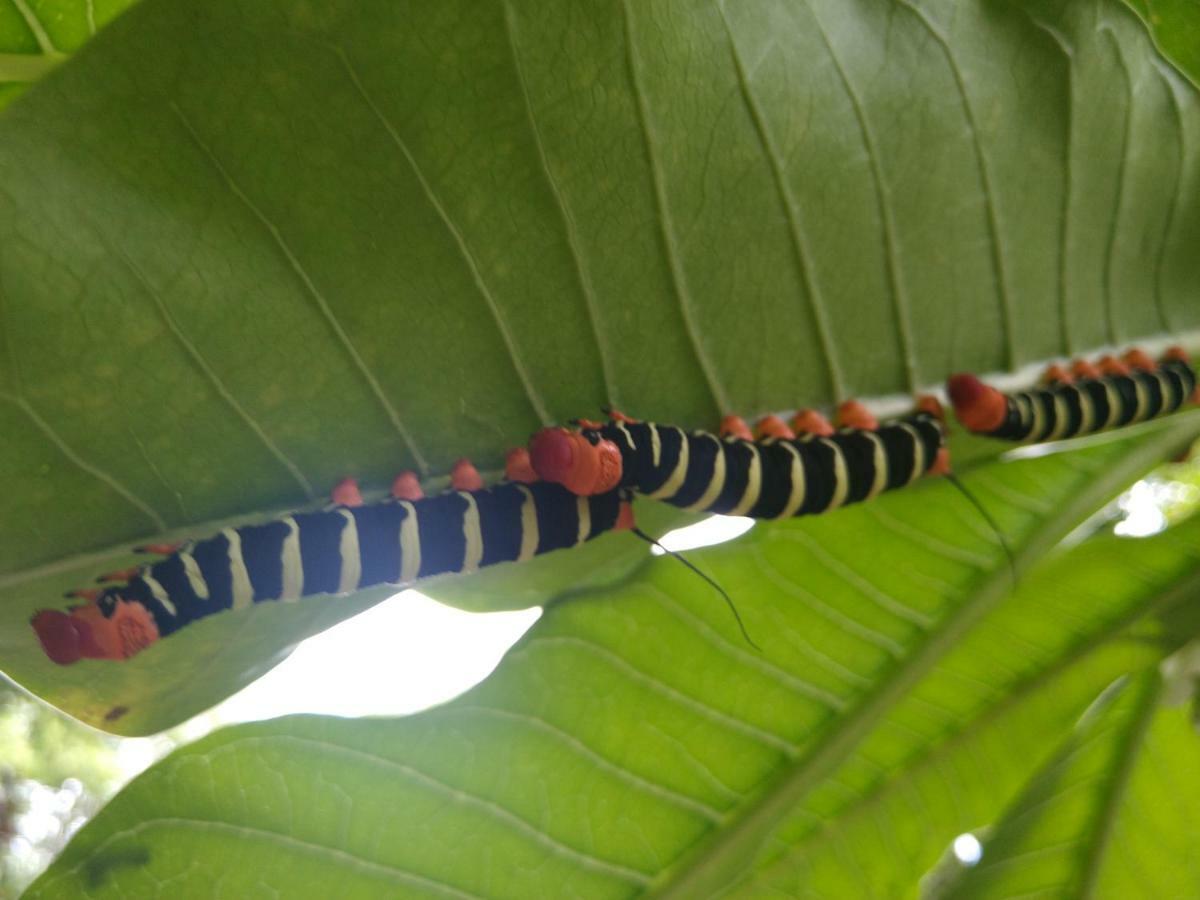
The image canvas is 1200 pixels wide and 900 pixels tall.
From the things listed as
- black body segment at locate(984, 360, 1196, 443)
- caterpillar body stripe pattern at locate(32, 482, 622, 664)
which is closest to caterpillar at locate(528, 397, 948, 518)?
caterpillar body stripe pattern at locate(32, 482, 622, 664)

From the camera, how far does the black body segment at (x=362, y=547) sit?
152 centimetres

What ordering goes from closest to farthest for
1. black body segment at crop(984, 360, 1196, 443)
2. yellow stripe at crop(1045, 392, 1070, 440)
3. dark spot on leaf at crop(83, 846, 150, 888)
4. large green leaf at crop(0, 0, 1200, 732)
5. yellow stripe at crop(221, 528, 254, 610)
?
1. large green leaf at crop(0, 0, 1200, 732)
2. dark spot on leaf at crop(83, 846, 150, 888)
3. yellow stripe at crop(221, 528, 254, 610)
4. black body segment at crop(984, 360, 1196, 443)
5. yellow stripe at crop(1045, 392, 1070, 440)

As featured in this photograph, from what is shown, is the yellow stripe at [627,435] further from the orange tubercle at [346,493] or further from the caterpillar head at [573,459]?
the orange tubercle at [346,493]

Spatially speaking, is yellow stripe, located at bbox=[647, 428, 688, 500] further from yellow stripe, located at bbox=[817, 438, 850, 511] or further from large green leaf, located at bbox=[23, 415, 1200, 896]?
yellow stripe, located at bbox=[817, 438, 850, 511]

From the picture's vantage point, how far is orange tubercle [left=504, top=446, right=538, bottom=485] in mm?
1738

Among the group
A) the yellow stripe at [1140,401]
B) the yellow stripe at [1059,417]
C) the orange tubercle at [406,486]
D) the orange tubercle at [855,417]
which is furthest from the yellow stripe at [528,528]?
the yellow stripe at [1140,401]

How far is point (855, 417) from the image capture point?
2.06m

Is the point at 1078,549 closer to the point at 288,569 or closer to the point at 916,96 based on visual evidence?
the point at 916,96

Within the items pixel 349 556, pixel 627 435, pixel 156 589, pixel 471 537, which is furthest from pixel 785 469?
pixel 156 589

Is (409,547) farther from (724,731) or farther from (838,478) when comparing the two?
(838,478)

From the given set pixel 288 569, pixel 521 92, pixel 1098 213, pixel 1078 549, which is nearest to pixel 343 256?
pixel 521 92

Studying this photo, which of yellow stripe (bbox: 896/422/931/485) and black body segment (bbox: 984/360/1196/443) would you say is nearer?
yellow stripe (bbox: 896/422/931/485)

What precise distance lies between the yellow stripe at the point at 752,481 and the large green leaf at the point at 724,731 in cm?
17

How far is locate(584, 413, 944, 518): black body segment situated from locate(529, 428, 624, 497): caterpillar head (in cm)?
5
